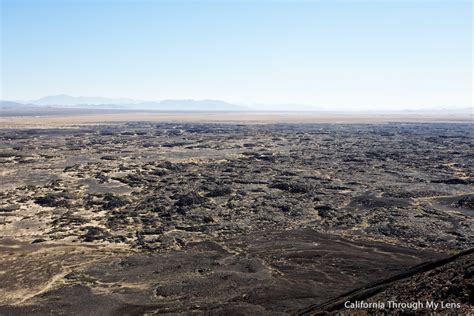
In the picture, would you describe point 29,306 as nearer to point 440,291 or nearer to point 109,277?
point 109,277

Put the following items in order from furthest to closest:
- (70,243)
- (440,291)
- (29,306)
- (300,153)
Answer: (300,153) → (70,243) → (29,306) → (440,291)

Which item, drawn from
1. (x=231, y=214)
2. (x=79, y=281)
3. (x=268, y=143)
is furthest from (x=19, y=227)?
(x=268, y=143)

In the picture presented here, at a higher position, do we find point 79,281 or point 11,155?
point 11,155

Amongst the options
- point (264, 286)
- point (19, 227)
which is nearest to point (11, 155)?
point (19, 227)

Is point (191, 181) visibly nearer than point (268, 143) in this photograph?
Yes

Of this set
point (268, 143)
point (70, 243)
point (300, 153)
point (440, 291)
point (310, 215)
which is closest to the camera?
point (440, 291)

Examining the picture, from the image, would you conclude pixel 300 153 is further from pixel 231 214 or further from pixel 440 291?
pixel 440 291
